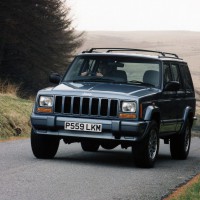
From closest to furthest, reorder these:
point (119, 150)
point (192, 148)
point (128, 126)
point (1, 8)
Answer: point (128, 126), point (119, 150), point (192, 148), point (1, 8)

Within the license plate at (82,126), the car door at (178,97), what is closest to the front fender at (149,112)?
the license plate at (82,126)

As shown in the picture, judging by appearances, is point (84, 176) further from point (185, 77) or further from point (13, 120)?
point (13, 120)

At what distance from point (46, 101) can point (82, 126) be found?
85cm

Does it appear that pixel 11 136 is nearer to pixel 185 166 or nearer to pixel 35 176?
pixel 185 166

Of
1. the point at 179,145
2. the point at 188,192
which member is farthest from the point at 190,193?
the point at 179,145

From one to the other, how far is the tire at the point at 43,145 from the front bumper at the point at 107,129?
37cm

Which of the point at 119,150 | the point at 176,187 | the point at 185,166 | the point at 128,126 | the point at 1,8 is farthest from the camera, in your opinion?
the point at 1,8

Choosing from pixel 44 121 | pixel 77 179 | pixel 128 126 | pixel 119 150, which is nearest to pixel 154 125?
pixel 128 126

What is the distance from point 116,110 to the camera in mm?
12062

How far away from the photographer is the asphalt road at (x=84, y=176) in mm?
8836

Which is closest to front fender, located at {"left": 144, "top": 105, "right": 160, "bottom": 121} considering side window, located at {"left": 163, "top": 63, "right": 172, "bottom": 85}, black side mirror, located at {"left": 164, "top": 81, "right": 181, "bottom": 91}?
black side mirror, located at {"left": 164, "top": 81, "right": 181, "bottom": 91}

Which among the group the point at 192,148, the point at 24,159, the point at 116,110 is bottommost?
the point at 192,148

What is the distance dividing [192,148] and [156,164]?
563cm

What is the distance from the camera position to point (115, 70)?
44.2 feet
